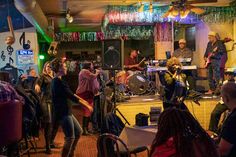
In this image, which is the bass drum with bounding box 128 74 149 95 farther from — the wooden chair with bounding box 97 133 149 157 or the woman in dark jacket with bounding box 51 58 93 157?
the wooden chair with bounding box 97 133 149 157

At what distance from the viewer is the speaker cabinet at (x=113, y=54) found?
20.2 feet

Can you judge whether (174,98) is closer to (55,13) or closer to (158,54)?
(158,54)

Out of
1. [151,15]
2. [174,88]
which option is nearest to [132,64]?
[151,15]

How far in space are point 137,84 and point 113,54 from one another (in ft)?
8.75

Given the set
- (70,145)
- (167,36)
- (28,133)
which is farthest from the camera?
(167,36)

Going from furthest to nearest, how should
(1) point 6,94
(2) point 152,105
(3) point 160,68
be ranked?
(3) point 160,68 < (2) point 152,105 < (1) point 6,94

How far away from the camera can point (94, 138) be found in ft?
23.3

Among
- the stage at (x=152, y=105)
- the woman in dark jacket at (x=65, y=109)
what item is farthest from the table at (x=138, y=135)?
the stage at (x=152, y=105)

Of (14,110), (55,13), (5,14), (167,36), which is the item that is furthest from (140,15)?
(14,110)

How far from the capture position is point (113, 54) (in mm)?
6207

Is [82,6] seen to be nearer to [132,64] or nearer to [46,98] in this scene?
[132,64]

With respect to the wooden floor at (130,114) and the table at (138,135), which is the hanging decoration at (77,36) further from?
the table at (138,135)

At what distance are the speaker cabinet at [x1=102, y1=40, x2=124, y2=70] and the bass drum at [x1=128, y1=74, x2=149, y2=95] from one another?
2.51 metres

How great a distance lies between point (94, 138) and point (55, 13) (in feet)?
17.7
